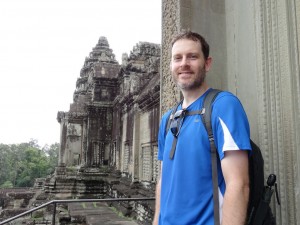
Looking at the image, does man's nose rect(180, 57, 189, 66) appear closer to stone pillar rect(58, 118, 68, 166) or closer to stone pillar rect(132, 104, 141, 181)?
stone pillar rect(132, 104, 141, 181)

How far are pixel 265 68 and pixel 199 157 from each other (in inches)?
37.8

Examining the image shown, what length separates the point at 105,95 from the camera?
17297 mm

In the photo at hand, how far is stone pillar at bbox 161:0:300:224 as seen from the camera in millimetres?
1909

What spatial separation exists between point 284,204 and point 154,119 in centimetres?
817

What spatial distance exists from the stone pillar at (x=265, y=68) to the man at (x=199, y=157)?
22.6 inches

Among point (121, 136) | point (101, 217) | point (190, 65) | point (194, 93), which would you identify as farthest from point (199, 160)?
point (121, 136)

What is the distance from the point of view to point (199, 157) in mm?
1529

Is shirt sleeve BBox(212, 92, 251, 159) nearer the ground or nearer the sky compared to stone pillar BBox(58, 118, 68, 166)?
nearer the ground

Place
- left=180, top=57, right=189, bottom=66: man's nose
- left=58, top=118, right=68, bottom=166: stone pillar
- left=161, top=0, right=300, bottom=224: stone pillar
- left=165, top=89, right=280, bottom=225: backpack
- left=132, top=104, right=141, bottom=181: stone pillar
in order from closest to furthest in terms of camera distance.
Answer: left=165, top=89, right=280, bottom=225: backpack < left=180, top=57, right=189, bottom=66: man's nose < left=161, top=0, right=300, bottom=224: stone pillar < left=132, top=104, right=141, bottom=181: stone pillar < left=58, top=118, right=68, bottom=166: stone pillar

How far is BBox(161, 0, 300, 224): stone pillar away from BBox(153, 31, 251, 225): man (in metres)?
0.58

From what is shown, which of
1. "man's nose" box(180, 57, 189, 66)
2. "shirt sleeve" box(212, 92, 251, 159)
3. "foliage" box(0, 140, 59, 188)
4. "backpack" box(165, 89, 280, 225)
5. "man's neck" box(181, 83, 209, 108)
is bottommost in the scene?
"foliage" box(0, 140, 59, 188)

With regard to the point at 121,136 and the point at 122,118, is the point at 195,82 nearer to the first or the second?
the point at 122,118

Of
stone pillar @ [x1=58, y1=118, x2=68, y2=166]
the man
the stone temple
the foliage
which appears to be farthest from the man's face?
the foliage

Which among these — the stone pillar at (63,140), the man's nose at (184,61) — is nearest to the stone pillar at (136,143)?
the man's nose at (184,61)
